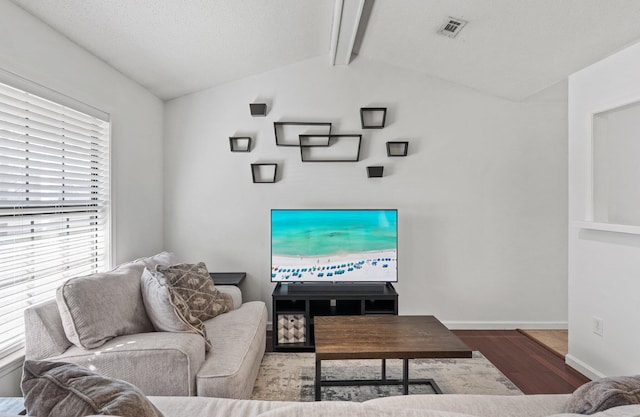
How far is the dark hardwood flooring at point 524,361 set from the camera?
110 inches

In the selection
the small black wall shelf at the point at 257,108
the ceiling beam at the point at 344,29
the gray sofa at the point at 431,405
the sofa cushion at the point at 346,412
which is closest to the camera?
the sofa cushion at the point at 346,412

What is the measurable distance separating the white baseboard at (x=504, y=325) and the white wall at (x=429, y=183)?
0.01 metres

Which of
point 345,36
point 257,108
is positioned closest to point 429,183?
point 345,36

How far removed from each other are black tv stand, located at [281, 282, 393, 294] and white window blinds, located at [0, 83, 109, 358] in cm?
161

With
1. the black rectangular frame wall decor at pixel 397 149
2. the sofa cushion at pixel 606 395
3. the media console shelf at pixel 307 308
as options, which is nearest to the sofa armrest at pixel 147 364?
the media console shelf at pixel 307 308

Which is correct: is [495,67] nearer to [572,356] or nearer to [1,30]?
[572,356]

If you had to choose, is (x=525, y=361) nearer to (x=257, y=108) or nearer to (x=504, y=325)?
(x=504, y=325)

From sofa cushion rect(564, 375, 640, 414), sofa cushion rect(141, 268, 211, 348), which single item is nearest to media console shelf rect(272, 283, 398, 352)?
sofa cushion rect(141, 268, 211, 348)

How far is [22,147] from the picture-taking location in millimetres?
2137

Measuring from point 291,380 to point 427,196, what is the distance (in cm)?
222

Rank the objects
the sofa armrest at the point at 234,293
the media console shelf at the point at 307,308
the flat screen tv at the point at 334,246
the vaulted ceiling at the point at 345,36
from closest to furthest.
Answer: the vaulted ceiling at the point at 345,36
the sofa armrest at the point at 234,293
the media console shelf at the point at 307,308
the flat screen tv at the point at 334,246

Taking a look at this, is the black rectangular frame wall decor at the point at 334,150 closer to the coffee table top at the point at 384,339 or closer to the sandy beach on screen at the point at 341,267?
the sandy beach on screen at the point at 341,267

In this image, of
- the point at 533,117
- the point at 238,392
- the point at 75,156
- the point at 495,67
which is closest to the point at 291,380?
the point at 238,392

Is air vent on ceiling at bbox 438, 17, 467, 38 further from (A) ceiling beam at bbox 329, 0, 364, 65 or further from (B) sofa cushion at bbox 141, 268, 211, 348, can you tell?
(B) sofa cushion at bbox 141, 268, 211, 348
